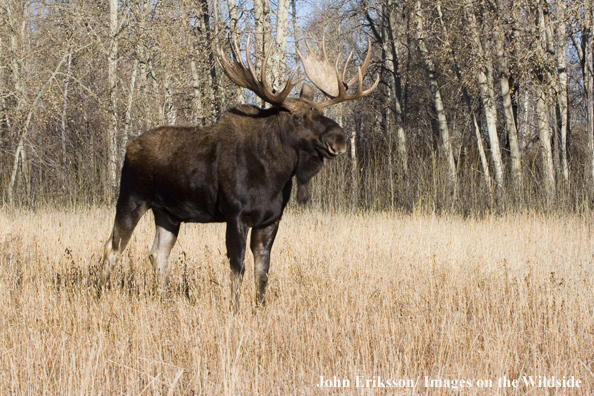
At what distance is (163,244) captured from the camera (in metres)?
6.73

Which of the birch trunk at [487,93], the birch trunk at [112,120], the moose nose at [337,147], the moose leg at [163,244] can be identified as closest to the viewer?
the moose nose at [337,147]

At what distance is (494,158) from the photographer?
552 inches

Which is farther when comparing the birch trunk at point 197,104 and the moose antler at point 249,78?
the birch trunk at point 197,104

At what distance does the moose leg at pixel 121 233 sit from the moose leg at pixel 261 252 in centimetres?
132

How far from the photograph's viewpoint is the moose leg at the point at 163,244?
6.66m

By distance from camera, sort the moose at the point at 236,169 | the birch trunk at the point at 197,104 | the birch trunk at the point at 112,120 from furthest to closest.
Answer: the birch trunk at the point at 197,104 → the birch trunk at the point at 112,120 → the moose at the point at 236,169

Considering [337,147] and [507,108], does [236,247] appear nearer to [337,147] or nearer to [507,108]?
[337,147]

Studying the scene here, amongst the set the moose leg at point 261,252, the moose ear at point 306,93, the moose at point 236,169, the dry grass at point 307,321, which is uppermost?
the moose ear at point 306,93

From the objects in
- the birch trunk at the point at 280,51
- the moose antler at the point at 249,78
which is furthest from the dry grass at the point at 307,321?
the birch trunk at the point at 280,51

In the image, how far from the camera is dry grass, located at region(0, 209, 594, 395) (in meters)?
4.05

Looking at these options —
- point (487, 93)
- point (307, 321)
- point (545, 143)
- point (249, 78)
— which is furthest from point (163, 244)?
point (487, 93)

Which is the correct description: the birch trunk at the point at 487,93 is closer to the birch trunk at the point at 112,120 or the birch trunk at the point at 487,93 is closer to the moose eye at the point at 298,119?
the moose eye at the point at 298,119

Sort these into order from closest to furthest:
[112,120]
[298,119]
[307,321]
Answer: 1. [307,321]
2. [298,119]
3. [112,120]

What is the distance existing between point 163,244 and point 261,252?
1.26m
